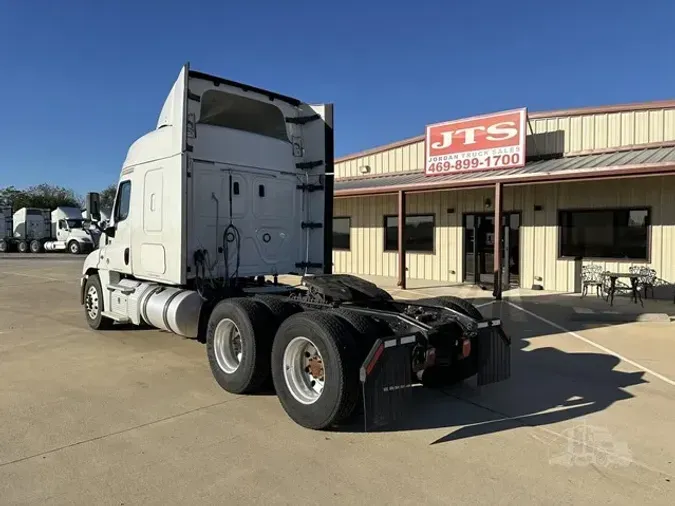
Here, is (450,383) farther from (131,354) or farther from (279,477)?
(131,354)

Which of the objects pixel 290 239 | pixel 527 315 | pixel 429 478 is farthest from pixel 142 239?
pixel 527 315

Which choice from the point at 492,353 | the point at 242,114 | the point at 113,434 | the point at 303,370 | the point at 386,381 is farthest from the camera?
the point at 242,114

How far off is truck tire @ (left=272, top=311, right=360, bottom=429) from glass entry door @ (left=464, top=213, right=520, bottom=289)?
10844 millimetres

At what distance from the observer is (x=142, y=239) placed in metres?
7.21

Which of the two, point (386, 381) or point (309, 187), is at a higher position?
point (309, 187)

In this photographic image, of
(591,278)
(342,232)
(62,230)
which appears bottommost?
(591,278)

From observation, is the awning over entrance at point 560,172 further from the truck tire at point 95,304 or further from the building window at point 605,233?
the truck tire at point 95,304

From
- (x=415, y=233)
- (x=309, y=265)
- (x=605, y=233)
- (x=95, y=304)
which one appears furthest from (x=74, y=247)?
(x=605, y=233)

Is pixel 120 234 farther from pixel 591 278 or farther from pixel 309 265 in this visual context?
pixel 591 278

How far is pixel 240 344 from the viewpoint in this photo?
5.46 m

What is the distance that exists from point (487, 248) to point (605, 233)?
10.7 feet

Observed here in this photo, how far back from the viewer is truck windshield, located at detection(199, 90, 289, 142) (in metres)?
6.70

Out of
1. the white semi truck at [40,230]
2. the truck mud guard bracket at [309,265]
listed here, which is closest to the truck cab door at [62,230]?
the white semi truck at [40,230]

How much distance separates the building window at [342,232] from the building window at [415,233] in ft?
6.18
